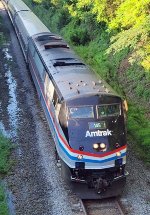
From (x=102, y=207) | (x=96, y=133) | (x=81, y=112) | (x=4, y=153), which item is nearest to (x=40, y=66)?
(x=4, y=153)

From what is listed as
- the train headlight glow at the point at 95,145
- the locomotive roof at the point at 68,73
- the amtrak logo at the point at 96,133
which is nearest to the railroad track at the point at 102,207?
the train headlight glow at the point at 95,145

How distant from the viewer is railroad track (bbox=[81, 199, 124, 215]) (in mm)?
12648

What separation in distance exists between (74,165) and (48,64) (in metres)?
6.75

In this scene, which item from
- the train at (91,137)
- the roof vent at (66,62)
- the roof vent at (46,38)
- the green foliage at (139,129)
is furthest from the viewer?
the roof vent at (46,38)

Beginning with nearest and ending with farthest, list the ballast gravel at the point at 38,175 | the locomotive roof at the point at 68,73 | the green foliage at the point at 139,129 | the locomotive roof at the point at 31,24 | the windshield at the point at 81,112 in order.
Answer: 1. the ballast gravel at the point at 38,175
2. the windshield at the point at 81,112
3. the locomotive roof at the point at 68,73
4. the green foliage at the point at 139,129
5. the locomotive roof at the point at 31,24

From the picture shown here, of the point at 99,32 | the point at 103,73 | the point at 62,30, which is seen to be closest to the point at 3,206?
the point at 103,73

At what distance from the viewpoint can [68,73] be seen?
16234 millimetres

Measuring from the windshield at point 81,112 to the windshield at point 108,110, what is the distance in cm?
29

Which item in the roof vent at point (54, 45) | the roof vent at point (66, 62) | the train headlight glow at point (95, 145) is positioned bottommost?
the train headlight glow at point (95, 145)

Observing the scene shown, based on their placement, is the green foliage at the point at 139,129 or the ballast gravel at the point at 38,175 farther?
the green foliage at the point at 139,129

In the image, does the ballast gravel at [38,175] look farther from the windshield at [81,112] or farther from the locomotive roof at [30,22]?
the locomotive roof at [30,22]

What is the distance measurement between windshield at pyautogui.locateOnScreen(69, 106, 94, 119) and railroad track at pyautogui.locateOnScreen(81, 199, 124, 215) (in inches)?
118

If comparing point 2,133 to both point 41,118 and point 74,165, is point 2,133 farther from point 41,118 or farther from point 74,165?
point 74,165

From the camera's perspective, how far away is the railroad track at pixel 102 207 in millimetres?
12648
